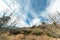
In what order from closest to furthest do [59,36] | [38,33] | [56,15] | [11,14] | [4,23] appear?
[11,14]
[4,23]
[56,15]
[59,36]
[38,33]

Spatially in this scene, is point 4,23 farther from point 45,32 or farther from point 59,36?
point 45,32

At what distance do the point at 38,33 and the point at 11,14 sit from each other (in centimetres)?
2588

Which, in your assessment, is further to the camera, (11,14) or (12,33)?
(12,33)

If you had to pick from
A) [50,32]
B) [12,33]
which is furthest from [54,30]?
[12,33]

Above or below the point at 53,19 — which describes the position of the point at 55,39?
below

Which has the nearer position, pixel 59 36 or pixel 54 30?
pixel 59 36

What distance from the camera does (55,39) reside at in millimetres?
36969

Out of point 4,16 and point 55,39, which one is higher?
point 4,16

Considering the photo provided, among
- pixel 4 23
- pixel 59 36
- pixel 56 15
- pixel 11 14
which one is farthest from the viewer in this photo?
pixel 59 36

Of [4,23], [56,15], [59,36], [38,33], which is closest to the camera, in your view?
[4,23]

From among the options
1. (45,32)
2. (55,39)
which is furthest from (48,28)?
(55,39)

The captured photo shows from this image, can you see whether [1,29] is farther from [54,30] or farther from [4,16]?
[54,30]

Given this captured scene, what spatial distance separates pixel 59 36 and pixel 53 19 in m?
4.46

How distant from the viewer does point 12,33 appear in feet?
145
